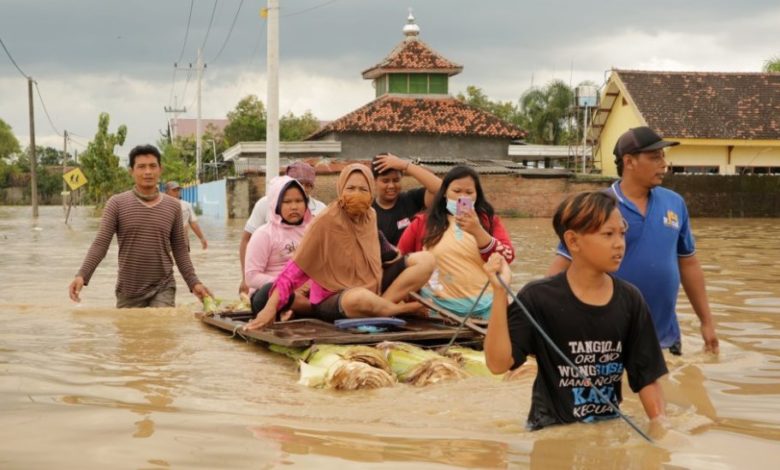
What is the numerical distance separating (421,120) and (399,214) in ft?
113

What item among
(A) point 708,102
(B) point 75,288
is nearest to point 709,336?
(B) point 75,288

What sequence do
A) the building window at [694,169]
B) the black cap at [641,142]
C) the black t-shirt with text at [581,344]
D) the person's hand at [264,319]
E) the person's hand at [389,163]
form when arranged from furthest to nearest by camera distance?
the building window at [694,169] < the person's hand at [389,163] < the person's hand at [264,319] < the black cap at [641,142] < the black t-shirt with text at [581,344]

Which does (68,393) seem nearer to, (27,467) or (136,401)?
(136,401)

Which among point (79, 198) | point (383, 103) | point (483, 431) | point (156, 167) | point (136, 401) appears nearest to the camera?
point (483, 431)

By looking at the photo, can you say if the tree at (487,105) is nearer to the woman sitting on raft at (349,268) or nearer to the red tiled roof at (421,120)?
the red tiled roof at (421,120)

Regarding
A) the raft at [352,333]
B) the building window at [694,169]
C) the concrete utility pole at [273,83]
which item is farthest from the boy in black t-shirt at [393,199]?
the building window at [694,169]

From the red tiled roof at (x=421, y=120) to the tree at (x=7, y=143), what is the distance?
225 ft

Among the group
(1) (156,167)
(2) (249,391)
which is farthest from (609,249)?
(1) (156,167)

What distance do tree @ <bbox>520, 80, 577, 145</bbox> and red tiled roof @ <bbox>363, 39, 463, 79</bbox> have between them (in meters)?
13.1

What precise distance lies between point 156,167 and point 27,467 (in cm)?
480

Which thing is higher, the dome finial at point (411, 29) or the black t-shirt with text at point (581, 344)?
the dome finial at point (411, 29)

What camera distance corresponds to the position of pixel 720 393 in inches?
241

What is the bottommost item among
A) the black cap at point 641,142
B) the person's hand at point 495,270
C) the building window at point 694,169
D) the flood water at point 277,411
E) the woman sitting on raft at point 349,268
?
the flood water at point 277,411

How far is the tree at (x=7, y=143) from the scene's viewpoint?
103m
